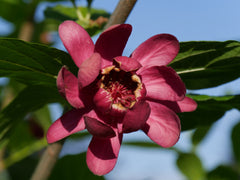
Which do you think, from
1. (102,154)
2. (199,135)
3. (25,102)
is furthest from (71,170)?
(199,135)

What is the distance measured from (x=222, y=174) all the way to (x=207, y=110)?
716 mm

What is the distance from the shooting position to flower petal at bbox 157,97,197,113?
977 mm

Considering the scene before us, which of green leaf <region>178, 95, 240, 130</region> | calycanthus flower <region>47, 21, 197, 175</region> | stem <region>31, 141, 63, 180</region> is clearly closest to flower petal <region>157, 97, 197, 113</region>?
calycanthus flower <region>47, 21, 197, 175</region>

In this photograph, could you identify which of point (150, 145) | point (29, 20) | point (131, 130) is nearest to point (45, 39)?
point (29, 20)

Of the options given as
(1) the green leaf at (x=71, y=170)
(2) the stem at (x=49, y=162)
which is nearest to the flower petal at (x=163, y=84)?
(2) the stem at (x=49, y=162)

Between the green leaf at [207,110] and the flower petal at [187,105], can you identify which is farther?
the green leaf at [207,110]

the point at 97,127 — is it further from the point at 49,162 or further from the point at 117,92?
the point at 49,162

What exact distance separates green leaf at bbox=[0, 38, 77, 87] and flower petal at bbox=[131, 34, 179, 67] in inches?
7.8

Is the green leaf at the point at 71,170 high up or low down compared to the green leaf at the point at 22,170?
up

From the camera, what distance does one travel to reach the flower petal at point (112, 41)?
93 centimetres

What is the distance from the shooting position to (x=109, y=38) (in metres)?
0.95

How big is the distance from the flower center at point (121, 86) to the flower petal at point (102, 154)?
0.10 m

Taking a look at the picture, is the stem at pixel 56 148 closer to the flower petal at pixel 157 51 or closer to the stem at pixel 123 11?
the stem at pixel 123 11

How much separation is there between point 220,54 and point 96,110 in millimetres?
405
